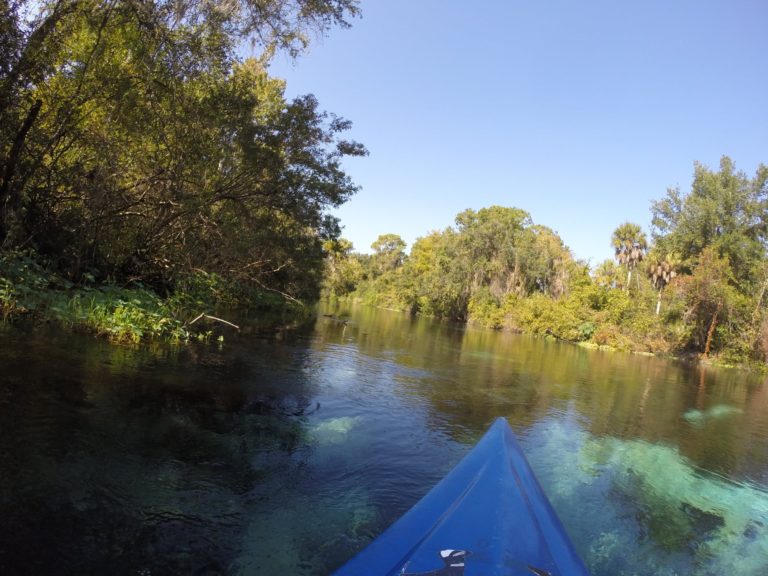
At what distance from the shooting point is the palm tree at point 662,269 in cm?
3741

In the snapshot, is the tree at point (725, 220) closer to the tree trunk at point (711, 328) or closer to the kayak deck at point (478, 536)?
the tree trunk at point (711, 328)

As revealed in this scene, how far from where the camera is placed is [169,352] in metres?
10.4

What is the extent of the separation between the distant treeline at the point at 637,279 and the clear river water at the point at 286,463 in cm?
1687

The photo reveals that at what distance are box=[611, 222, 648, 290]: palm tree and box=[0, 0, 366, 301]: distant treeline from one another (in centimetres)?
3760

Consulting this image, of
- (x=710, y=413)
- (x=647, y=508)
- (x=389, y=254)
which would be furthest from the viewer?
(x=389, y=254)

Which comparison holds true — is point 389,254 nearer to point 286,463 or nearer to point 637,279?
point 637,279

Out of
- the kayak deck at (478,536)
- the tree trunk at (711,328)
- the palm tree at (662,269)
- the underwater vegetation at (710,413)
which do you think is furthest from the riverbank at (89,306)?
the palm tree at (662,269)

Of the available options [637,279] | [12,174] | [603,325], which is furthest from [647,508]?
[637,279]

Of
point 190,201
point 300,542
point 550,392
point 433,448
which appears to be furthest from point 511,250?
point 300,542

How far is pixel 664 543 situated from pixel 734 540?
1.08 metres

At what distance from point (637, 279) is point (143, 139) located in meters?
40.8

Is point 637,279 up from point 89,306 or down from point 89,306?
up

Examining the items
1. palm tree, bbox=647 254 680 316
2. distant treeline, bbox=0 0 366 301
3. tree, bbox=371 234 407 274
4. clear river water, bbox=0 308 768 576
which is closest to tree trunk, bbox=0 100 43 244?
distant treeline, bbox=0 0 366 301

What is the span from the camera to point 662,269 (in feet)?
124
